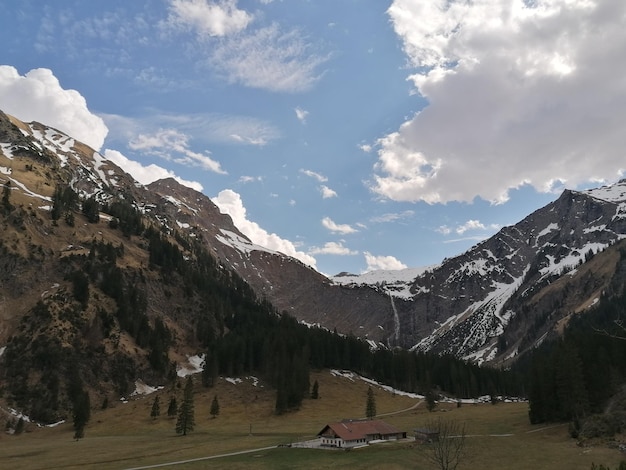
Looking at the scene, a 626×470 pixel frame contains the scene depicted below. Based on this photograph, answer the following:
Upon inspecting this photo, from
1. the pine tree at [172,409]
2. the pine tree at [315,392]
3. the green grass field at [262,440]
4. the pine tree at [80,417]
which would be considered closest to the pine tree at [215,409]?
the green grass field at [262,440]

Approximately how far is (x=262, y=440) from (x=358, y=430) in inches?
652

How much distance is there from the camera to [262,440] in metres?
77.6

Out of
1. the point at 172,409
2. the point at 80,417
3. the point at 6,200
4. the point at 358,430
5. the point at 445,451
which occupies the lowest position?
the point at 80,417

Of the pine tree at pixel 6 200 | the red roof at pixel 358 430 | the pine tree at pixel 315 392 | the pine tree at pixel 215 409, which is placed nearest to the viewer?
the red roof at pixel 358 430

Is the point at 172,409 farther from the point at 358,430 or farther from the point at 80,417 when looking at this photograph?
the point at 358,430

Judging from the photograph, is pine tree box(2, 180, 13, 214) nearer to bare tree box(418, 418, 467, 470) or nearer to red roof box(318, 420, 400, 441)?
red roof box(318, 420, 400, 441)

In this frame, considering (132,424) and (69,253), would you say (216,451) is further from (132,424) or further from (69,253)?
(69,253)

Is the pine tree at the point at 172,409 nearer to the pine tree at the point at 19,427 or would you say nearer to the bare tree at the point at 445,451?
the pine tree at the point at 19,427

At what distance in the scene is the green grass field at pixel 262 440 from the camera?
2239 inches

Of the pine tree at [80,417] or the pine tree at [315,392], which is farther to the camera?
the pine tree at [315,392]

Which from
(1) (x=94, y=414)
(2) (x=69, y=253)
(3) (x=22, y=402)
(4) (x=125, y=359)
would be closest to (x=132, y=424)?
(1) (x=94, y=414)

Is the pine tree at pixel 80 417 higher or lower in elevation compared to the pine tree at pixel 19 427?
higher

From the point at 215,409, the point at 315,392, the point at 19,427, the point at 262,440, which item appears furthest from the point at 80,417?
the point at 315,392

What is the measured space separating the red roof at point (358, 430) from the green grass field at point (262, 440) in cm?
353
